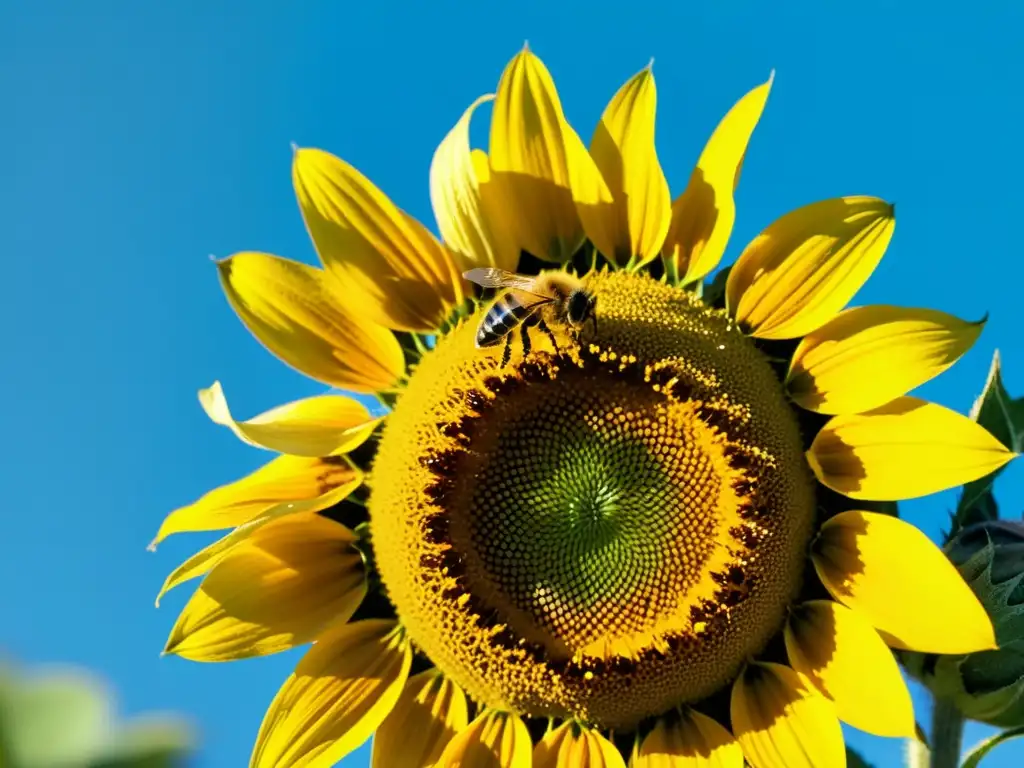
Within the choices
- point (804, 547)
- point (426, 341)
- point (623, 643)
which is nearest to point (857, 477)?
point (804, 547)

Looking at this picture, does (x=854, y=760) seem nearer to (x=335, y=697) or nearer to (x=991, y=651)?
(x=991, y=651)

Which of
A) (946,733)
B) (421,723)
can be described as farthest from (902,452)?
(421,723)

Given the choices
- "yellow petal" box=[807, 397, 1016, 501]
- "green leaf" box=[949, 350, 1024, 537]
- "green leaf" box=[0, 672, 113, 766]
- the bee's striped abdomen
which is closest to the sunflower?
"yellow petal" box=[807, 397, 1016, 501]

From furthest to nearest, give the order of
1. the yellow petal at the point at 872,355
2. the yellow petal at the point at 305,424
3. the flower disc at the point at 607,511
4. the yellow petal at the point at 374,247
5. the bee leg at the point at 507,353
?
the yellow petal at the point at 374,247
the bee leg at the point at 507,353
the flower disc at the point at 607,511
the yellow petal at the point at 305,424
the yellow petal at the point at 872,355

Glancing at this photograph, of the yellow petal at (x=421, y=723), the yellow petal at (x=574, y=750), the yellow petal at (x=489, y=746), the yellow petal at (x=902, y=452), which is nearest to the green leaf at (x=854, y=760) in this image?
the yellow petal at (x=574, y=750)

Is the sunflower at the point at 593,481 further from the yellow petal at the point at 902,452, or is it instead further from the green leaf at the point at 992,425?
the green leaf at the point at 992,425

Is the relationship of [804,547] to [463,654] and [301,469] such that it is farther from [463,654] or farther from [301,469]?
[301,469]
